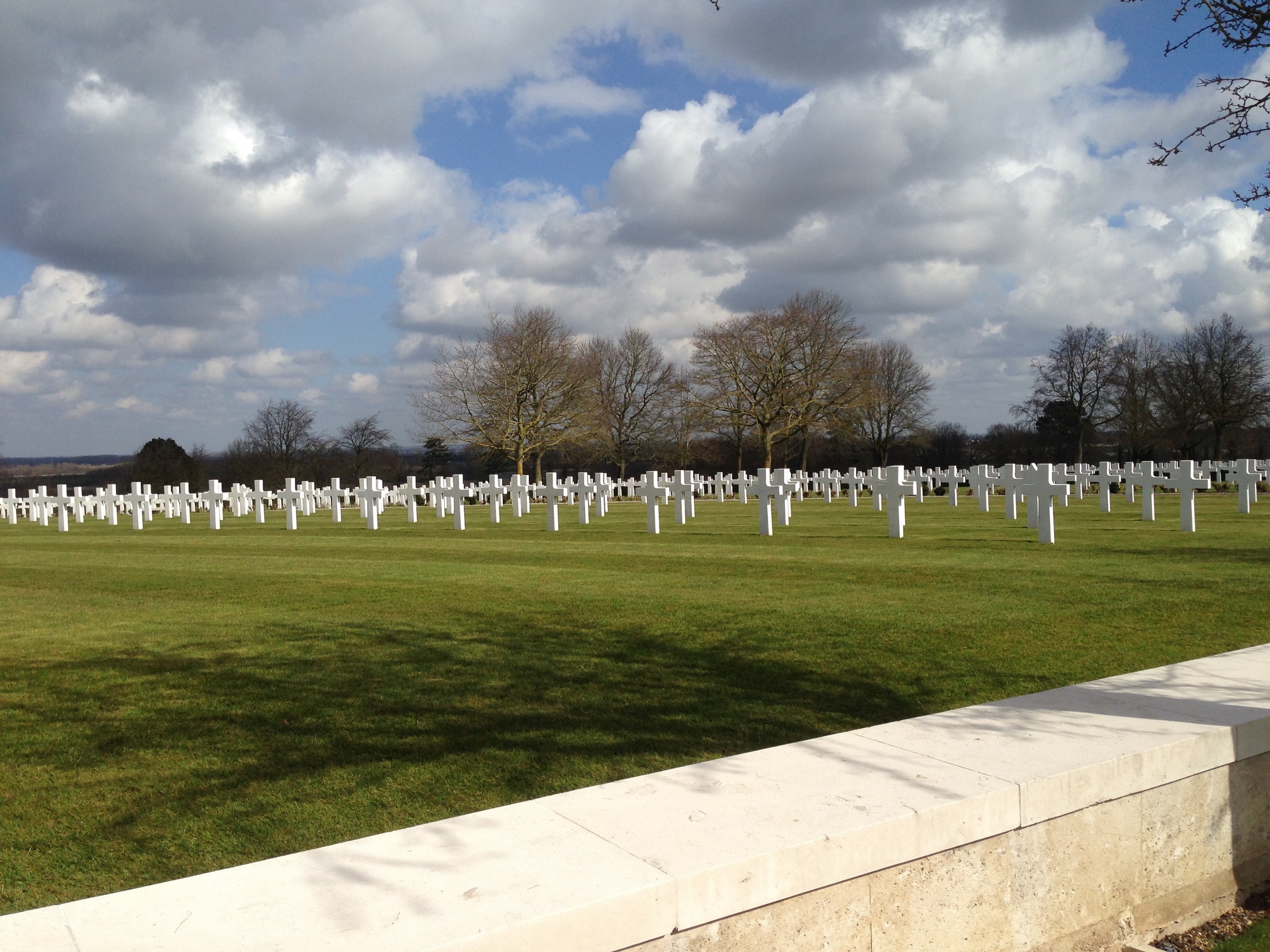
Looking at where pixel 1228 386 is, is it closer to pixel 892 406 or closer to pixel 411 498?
pixel 892 406

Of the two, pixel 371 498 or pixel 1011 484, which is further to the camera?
pixel 371 498

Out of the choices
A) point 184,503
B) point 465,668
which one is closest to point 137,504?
point 184,503

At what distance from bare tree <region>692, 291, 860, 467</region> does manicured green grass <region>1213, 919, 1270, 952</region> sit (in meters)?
40.7

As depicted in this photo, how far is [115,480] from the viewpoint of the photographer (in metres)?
60.1

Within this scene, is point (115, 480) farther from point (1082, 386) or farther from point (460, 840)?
point (460, 840)

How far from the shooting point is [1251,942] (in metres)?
3.40

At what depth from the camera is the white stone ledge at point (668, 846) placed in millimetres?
2320

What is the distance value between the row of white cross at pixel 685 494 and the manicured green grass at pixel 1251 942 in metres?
11.2

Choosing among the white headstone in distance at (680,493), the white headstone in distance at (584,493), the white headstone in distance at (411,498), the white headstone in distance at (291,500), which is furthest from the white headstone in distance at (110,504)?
the white headstone in distance at (680,493)

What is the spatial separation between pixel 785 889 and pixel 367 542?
614 inches

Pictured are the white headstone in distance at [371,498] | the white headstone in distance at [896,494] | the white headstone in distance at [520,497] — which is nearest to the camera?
the white headstone in distance at [896,494]

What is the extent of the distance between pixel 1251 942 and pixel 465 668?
4243mm

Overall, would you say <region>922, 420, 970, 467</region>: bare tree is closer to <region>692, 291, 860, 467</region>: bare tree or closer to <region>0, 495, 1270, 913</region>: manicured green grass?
<region>692, 291, 860, 467</region>: bare tree

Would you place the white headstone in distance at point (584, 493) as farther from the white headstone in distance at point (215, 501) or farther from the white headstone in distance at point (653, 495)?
the white headstone in distance at point (215, 501)
